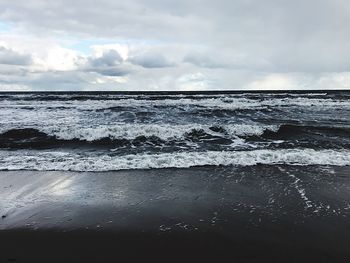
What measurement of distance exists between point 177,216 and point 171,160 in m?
4.70

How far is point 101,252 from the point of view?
18.2 ft

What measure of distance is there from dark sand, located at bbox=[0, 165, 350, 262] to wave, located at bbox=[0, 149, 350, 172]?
0.83 m

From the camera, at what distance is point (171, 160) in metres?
11.6

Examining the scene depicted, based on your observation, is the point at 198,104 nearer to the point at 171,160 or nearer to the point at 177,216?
the point at 171,160

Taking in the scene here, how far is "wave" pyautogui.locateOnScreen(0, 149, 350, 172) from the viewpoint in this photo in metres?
11.0

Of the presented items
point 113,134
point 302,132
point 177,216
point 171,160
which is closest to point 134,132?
point 113,134

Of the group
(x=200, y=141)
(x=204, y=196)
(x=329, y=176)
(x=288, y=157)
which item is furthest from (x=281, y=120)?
(x=204, y=196)

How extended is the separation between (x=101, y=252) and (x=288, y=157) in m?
8.01

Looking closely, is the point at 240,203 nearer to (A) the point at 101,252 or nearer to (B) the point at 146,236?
(B) the point at 146,236

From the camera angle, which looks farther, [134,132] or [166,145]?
[134,132]

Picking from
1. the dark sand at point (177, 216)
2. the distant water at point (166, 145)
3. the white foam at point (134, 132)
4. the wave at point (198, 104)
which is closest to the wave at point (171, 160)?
the distant water at point (166, 145)

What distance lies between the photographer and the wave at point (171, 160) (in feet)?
36.2

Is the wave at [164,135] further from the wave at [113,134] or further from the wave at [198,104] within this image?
the wave at [198,104]

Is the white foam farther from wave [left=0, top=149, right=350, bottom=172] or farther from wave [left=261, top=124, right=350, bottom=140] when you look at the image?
wave [left=0, top=149, right=350, bottom=172]
